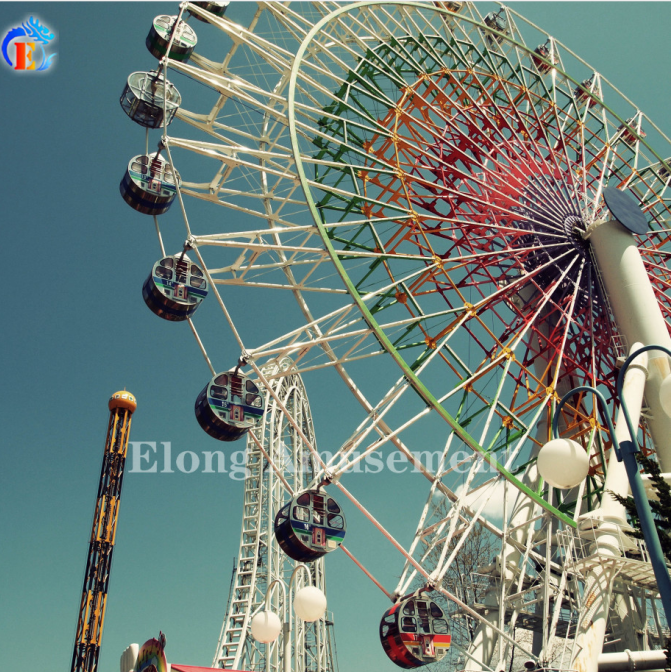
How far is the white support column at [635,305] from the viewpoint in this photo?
49.0 feet

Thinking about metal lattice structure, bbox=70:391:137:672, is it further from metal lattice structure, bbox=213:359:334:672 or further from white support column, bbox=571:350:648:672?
white support column, bbox=571:350:648:672

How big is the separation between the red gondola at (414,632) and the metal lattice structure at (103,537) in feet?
80.5

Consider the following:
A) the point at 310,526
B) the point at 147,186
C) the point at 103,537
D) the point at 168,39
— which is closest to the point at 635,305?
the point at 310,526

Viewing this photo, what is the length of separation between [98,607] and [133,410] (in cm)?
1085

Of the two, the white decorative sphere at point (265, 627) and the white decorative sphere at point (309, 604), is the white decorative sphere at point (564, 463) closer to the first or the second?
the white decorative sphere at point (309, 604)

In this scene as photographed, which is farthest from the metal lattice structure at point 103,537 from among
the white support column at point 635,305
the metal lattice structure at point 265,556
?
the white support column at point 635,305

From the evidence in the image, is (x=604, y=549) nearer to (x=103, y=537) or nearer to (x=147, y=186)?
(x=147, y=186)

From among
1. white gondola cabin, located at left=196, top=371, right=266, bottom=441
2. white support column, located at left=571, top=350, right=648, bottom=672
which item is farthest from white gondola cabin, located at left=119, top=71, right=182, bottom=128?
white support column, located at left=571, top=350, right=648, bottom=672

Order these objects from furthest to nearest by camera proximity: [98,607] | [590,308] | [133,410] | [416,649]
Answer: [133,410]
[98,607]
[590,308]
[416,649]

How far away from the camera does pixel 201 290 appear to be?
580 inches

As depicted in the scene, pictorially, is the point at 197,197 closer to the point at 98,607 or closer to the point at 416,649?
the point at 416,649

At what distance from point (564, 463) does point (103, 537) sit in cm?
3219

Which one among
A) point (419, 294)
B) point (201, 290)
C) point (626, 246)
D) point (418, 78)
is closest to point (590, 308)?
point (626, 246)

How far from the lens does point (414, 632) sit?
1193 centimetres
